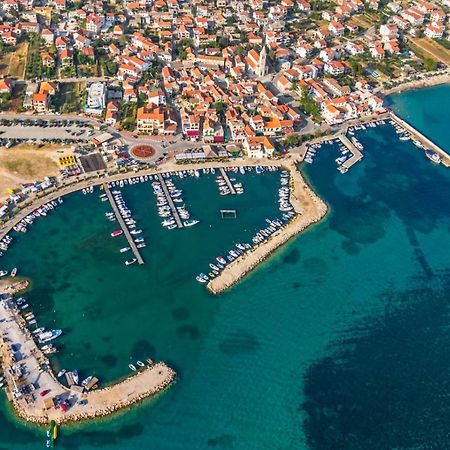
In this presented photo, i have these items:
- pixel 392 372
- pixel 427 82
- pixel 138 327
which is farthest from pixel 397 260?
pixel 427 82

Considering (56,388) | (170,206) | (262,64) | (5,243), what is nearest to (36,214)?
(5,243)

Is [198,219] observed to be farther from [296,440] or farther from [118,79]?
[118,79]

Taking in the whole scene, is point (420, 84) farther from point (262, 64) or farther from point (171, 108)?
point (171, 108)

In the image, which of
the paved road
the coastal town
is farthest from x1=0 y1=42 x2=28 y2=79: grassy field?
the paved road

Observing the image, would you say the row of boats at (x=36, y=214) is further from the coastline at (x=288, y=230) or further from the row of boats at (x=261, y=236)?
the coastline at (x=288, y=230)

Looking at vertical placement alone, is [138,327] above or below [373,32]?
below

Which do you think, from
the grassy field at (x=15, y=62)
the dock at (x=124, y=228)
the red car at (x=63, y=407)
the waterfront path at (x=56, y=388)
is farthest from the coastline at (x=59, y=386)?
the grassy field at (x=15, y=62)

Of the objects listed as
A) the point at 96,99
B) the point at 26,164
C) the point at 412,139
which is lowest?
the point at 26,164
